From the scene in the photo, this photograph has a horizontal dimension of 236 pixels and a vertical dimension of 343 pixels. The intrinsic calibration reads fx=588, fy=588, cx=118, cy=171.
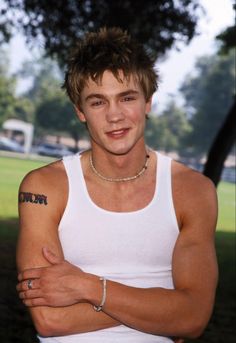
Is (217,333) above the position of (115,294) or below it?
below

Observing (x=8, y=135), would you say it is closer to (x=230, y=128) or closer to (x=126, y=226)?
(x=230, y=128)

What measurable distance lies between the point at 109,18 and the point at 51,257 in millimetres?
15893

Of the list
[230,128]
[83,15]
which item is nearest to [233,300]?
[230,128]

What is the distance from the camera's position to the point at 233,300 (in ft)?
37.3

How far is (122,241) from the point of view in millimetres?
2859

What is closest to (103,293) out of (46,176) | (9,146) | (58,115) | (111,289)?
(111,289)

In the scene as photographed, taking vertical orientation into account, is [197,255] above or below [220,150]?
below

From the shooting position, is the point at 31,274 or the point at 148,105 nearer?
the point at 31,274

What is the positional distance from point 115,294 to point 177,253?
41 cm

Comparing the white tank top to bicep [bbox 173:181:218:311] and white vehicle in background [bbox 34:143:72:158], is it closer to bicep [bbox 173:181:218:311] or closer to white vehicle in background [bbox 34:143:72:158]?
bicep [bbox 173:181:218:311]

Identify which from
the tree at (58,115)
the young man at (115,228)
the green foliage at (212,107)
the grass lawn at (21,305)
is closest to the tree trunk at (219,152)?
the grass lawn at (21,305)

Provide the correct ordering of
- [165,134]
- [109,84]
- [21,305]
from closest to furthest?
1. [109,84]
2. [21,305]
3. [165,134]

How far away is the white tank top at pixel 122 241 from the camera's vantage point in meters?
2.84

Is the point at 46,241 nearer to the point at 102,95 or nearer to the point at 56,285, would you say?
the point at 56,285
